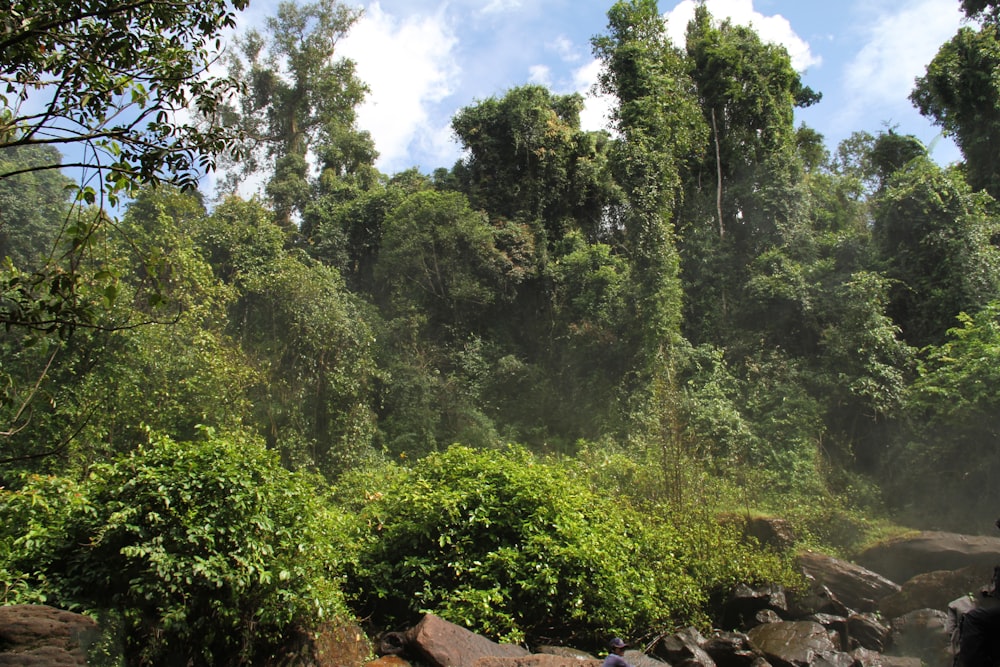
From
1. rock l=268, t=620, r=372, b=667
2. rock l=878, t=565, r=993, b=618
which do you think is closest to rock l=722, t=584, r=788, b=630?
rock l=878, t=565, r=993, b=618

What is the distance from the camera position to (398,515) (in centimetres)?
901

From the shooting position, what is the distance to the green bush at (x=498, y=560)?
825cm

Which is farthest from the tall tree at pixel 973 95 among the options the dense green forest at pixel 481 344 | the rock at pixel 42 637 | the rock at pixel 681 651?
the rock at pixel 42 637

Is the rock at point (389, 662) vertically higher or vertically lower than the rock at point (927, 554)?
lower

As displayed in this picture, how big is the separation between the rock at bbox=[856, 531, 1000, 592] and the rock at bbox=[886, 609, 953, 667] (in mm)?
1453

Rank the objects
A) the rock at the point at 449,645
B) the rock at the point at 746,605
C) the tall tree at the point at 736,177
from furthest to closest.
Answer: the tall tree at the point at 736,177
the rock at the point at 746,605
the rock at the point at 449,645

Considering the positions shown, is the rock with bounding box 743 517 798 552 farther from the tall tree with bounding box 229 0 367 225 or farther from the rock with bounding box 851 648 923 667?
the tall tree with bounding box 229 0 367 225

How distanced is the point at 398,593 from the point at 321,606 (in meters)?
1.89

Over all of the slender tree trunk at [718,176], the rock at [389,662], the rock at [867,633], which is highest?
the slender tree trunk at [718,176]

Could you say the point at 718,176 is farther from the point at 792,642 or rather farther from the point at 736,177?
the point at 792,642

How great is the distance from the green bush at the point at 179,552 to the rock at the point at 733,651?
556 centimetres

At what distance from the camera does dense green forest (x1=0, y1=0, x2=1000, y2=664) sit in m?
6.12

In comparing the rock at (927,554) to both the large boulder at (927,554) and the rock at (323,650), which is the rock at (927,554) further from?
the rock at (323,650)

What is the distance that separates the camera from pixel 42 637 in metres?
5.21
